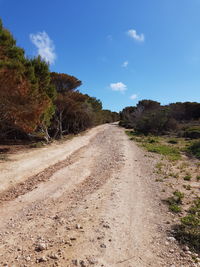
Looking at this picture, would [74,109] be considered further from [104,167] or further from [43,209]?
[43,209]

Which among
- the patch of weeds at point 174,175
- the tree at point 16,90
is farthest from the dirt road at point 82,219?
the tree at point 16,90

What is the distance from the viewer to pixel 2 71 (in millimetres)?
8625

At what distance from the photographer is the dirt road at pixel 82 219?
2803mm

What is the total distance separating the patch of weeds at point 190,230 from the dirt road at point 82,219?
307mm

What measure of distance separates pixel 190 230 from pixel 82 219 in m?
2.16

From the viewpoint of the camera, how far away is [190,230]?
135 inches

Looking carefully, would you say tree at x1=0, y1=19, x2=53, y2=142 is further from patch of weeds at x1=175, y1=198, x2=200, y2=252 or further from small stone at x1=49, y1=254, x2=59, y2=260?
patch of weeds at x1=175, y1=198, x2=200, y2=252

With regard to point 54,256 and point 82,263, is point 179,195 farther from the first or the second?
point 54,256

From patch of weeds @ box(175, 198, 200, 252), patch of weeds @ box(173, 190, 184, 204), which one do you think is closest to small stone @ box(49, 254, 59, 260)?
patch of weeds @ box(175, 198, 200, 252)

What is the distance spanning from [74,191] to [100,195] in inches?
34.9

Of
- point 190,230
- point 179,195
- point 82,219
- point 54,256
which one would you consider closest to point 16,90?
point 82,219

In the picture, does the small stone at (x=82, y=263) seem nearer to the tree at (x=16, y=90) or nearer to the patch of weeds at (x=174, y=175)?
the patch of weeds at (x=174, y=175)

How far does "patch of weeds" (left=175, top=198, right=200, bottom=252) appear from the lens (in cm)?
310

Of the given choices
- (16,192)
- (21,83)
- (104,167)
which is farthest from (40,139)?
(16,192)
